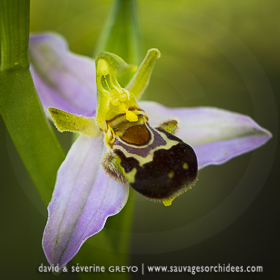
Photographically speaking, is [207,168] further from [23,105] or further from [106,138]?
[23,105]

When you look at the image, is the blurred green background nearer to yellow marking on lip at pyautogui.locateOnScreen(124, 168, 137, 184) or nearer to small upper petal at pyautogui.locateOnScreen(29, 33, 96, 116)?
small upper petal at pyautogui.locateOnScreen(29, 33, 96, 116)

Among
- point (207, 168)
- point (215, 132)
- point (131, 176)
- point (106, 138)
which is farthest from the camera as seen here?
point (207, 168)

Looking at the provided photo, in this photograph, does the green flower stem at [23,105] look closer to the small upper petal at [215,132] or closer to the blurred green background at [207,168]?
the small upper petal at [215,132]

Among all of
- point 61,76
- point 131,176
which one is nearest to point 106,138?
point 131,176

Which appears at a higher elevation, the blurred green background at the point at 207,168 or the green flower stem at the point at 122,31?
the green flower stem at the point at 122,31

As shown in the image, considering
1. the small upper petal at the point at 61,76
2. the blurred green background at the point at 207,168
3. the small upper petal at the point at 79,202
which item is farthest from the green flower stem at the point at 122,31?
the small upper petal at the point at 79,202

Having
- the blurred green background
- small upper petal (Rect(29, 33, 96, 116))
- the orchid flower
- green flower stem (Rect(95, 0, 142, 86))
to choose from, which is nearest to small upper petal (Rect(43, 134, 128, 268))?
the orchid flower

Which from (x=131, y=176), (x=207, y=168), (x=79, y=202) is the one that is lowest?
(x=207, y=168)
